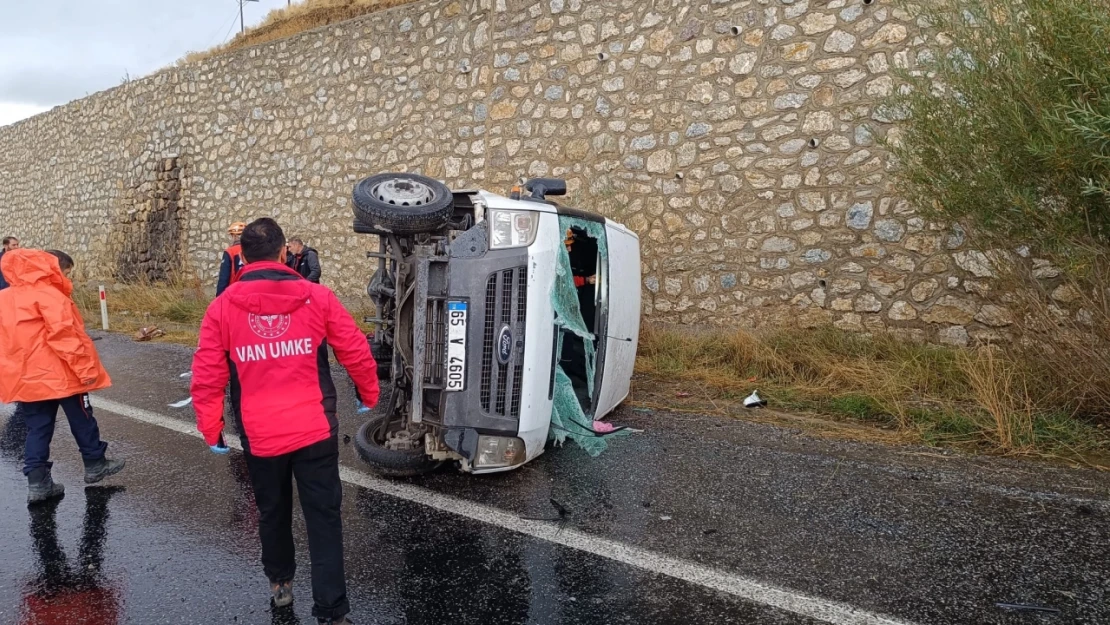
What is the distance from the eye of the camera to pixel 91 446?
4609 mm

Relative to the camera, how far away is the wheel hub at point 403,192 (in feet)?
14.4

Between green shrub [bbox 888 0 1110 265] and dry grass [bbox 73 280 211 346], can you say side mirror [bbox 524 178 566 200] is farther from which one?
dry grass [bbox 73 280 211 346]

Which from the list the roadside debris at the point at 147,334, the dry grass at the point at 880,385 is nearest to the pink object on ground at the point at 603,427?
the dry grass at the point at 880,385

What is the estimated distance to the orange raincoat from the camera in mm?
4391

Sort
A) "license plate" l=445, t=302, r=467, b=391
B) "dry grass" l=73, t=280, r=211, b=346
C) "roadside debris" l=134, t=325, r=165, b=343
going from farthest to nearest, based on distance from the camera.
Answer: "dry grass" l=73, t=280, r=211, b=346, "roadside debris" l=134, t=325, r=165, b=343, "license plate" l=445, t=302, r=467, b=391

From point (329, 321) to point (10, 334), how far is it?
8.79 ft

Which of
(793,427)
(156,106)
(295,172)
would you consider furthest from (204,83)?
(793,427)

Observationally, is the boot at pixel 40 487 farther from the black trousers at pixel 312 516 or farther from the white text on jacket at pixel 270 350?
the white text on jacket at pixel 270 350

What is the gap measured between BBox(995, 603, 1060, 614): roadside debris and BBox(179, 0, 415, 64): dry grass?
1133 cm

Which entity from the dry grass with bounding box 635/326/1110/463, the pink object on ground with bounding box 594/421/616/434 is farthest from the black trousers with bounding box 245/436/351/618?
the dry grass with bounding box 635/326/1110/463

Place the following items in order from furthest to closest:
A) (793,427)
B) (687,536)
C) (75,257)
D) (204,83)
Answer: (75,257) → (204,83) → (793,427) → (687,536)

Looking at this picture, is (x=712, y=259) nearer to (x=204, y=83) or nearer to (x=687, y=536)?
(x=687, y=536)

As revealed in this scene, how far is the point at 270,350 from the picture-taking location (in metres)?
2.91

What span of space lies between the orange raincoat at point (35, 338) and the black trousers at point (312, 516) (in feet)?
7.62
